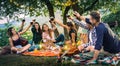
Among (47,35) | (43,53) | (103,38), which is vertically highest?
(47,35)

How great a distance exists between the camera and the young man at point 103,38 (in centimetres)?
1027

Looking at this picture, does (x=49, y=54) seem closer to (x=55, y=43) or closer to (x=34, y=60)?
(x=34, y=60)

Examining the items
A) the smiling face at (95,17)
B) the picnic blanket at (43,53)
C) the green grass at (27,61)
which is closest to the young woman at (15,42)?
the picnic blanket at (43,53)

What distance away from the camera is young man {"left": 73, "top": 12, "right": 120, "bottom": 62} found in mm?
10266

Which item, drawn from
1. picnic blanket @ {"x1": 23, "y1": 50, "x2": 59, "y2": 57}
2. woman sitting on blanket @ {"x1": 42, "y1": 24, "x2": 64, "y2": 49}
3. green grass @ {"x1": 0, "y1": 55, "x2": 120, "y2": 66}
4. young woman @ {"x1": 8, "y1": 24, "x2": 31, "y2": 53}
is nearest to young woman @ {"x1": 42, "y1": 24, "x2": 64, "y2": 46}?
woman sitting on blanket @ {"x1": 42, "y1": 24, "x2": 64, "y2": 49}

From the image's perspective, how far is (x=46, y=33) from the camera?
15781 millimetres

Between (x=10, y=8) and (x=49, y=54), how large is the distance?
12791 mm

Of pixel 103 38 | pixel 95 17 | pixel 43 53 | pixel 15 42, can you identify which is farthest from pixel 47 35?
pixel 95 17

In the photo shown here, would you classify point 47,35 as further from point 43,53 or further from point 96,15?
point 96,15

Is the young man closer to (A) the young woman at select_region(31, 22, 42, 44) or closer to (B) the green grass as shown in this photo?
(B) the green grass

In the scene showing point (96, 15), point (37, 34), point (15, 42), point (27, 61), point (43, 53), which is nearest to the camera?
point (96, 15)

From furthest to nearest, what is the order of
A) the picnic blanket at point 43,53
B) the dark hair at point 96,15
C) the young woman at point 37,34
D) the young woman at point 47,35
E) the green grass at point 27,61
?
the young woman at point 37,34
the young woman at point 47,35
the picnic blanket at point 43,53
the green grass at point 27,61
the dark hair at point 96,15

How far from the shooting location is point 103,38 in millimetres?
10531

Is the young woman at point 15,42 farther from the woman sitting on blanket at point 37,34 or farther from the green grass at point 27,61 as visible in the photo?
A: the woman sitting on blanket at point 37,34
